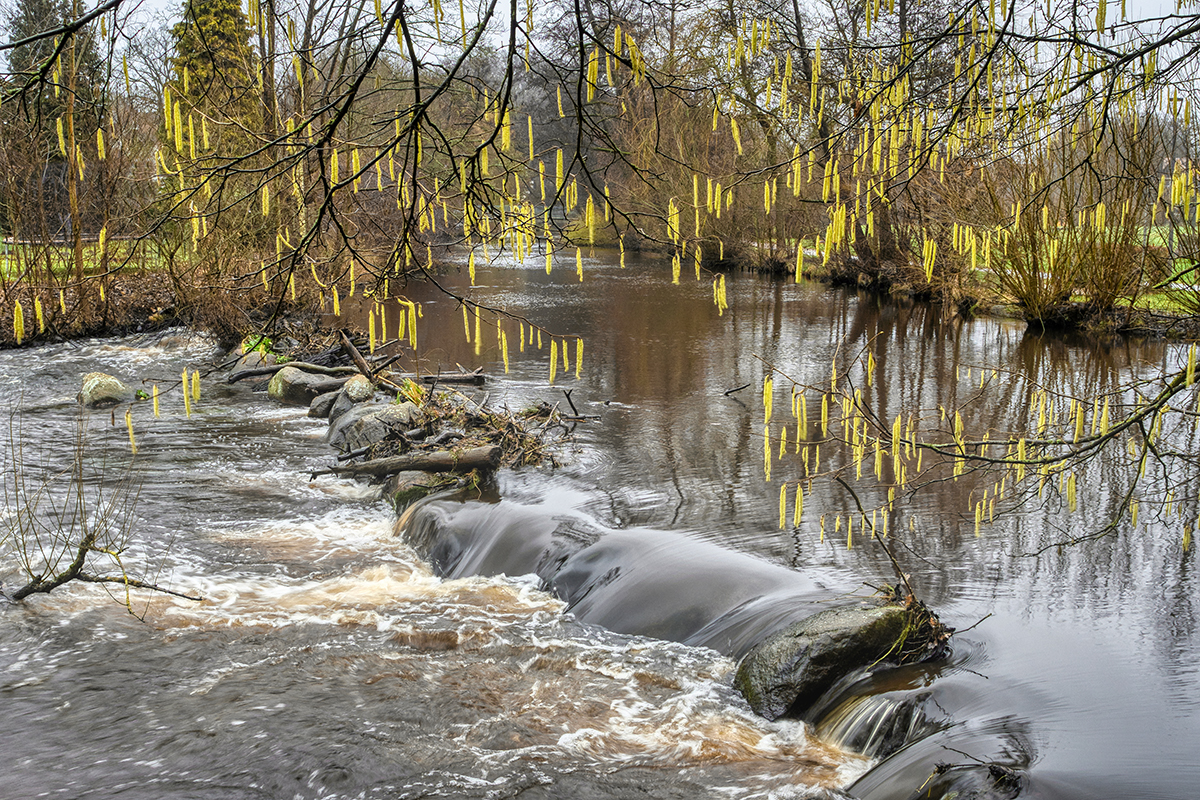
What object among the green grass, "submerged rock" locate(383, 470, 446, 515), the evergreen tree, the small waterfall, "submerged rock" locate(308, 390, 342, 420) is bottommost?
the small waterfall

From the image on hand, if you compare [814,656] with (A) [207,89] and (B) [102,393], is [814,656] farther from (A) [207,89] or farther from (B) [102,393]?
(B) [102,393]

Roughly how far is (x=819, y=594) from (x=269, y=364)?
10892 mm

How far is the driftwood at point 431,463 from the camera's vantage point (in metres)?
9.88

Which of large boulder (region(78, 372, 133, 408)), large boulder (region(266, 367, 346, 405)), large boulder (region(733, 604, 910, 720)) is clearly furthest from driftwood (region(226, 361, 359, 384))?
large boulder (region(733, 604, 910, 720))

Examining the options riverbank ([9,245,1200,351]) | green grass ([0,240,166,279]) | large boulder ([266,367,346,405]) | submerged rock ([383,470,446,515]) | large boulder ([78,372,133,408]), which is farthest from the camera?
green grass ([0,240,166,279])

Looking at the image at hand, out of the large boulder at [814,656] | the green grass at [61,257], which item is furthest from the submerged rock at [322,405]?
the large boulder at [814,656]

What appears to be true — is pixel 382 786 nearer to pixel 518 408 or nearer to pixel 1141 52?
pixel 1141 52

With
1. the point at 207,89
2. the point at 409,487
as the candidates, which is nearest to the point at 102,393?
the point at 409,487

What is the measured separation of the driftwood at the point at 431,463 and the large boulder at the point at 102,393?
4.81 m

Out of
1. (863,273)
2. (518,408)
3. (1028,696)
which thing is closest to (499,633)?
(1028,696)

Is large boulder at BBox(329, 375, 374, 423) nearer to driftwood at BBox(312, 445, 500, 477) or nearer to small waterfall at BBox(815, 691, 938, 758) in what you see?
driftwood at BBox(312, 445, 500, 477)

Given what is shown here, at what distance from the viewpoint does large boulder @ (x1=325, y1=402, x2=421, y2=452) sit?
10.8 metres

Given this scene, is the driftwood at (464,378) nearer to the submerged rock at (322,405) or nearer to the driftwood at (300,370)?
the submerged rock at (322,405)

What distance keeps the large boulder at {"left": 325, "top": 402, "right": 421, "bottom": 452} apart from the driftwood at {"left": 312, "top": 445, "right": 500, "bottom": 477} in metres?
0.48
